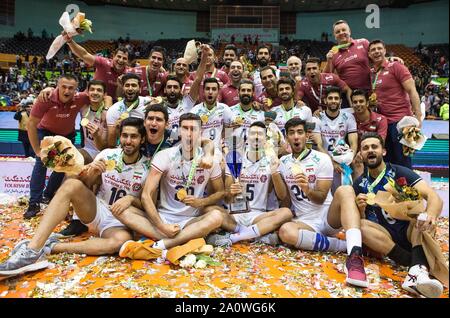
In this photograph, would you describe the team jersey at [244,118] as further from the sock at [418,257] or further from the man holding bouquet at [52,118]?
the sock at [418,257]

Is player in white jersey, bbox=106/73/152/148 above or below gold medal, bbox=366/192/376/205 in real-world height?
above

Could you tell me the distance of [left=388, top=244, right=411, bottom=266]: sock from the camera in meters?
3.06

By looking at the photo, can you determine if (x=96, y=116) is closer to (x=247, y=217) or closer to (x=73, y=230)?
(x=73, y=230)

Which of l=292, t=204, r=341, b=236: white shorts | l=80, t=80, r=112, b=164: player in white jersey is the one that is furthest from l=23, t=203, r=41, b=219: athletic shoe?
l=292, t=204, r=341, b=236: white shorts

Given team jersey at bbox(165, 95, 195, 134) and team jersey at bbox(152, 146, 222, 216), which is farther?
team jersey at bbox(165, 95, 195, 134)

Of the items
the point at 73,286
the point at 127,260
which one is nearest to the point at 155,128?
the point at 127,260

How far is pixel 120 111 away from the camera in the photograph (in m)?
4.34

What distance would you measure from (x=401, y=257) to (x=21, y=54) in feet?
81.5

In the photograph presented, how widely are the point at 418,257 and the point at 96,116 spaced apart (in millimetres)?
3951

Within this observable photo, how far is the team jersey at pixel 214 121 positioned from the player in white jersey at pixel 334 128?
1.25 metres

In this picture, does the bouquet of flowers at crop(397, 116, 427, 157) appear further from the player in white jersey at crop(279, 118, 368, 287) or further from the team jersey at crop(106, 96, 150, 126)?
the team jersey at crop(106, 96, 150, 126)

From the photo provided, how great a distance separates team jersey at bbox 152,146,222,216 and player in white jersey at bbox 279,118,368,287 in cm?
84
